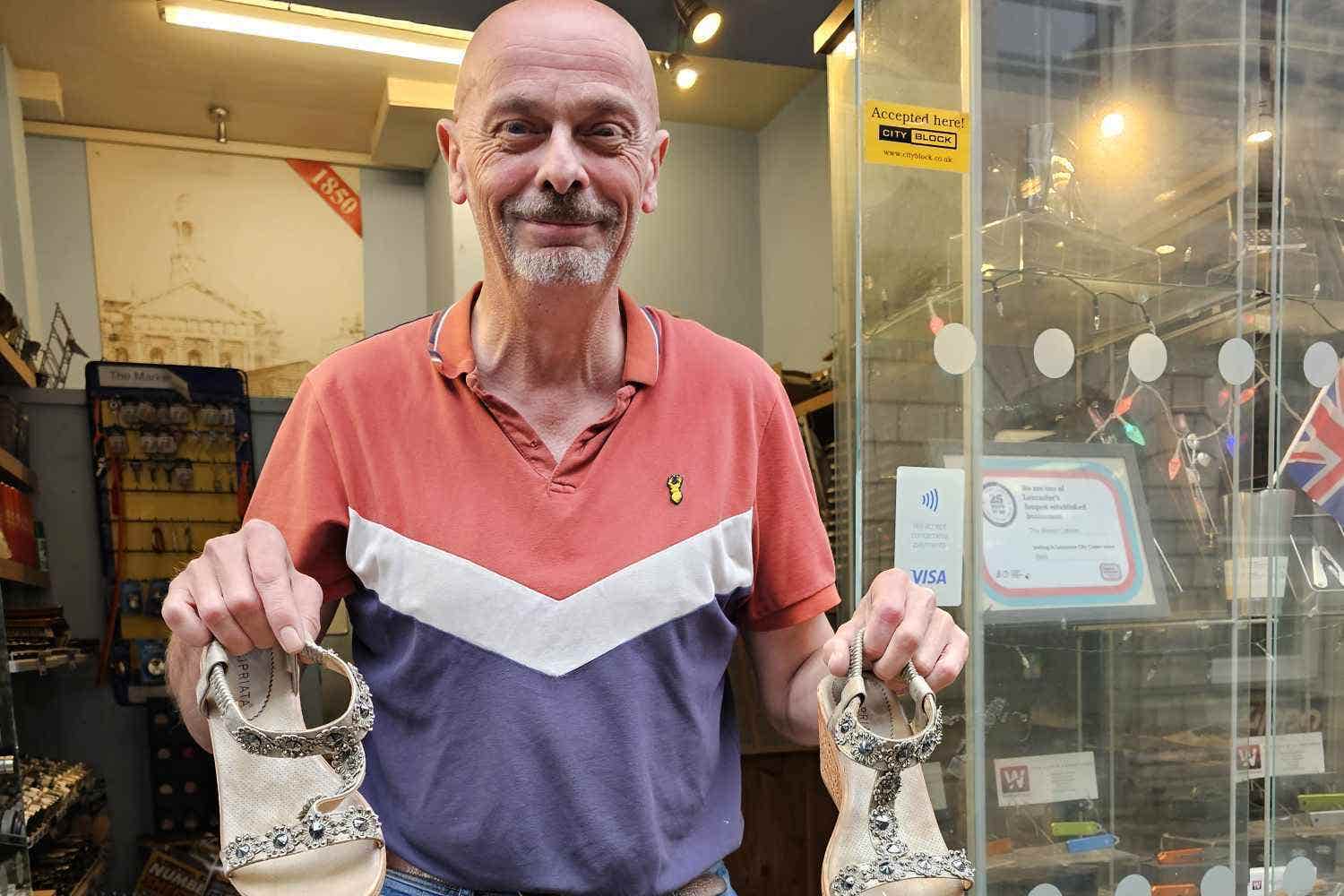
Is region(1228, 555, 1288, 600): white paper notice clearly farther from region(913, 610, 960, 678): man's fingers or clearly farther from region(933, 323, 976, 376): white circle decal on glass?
region(913, 610, 960, 678): man's fingers

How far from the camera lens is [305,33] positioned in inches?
178

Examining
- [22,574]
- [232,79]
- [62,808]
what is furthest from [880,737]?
[232,79]

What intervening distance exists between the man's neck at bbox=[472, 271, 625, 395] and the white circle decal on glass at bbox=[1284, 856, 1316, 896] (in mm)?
1807

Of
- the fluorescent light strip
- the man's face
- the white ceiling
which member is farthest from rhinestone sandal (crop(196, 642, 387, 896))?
the white ceiling

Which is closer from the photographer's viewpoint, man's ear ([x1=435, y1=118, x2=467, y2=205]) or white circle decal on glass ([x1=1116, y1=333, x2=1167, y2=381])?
man's ear ([x1=435, y1=118, x2=467, y2=205])

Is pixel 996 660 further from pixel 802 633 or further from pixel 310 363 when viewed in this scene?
pixel 310 363

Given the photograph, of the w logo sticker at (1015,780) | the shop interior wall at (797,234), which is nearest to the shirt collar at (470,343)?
the w logo sticker at (1015,780)

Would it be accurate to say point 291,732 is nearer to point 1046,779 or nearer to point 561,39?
point 561,39

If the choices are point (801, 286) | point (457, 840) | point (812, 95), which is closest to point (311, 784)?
point (457, 840)

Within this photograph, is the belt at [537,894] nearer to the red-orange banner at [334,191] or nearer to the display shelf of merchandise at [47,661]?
the display shelf of merchandise at [47,661]

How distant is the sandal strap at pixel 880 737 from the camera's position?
0.90m

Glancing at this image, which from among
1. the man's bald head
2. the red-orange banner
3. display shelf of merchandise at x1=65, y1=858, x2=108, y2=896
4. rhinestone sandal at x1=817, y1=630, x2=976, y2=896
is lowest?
display shelf of merchandise at x1=65, y1=858, x2=108, y2=896

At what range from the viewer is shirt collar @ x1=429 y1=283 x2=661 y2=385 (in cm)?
113

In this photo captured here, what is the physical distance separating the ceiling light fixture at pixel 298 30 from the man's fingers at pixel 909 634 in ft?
12.7
